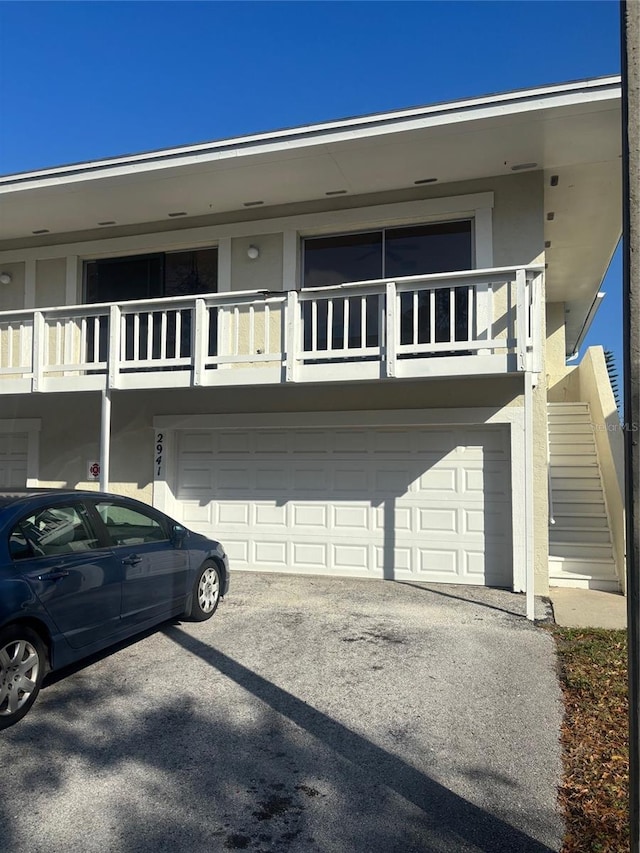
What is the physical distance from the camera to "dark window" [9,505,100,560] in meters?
4.18

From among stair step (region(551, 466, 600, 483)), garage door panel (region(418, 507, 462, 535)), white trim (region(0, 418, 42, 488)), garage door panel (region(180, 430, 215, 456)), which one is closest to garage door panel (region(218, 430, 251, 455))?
garage door panel (region(180, 430, 215, 456))

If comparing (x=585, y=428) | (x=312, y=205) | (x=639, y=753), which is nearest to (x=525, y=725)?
(x=639, y=753)

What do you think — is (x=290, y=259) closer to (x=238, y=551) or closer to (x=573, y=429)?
(x=238, y=551)

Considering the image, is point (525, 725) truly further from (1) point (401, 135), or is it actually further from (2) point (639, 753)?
(1) point (401, 135)

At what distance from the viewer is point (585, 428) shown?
11.1m

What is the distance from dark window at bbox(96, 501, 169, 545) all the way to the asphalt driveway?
98 centimetres

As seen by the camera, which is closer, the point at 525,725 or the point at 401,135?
the point at 525,725

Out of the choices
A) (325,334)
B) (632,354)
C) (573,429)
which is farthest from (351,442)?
(632,354)

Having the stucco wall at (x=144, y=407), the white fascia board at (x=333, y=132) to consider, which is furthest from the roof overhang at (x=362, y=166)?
the stucco wall at (x=144, y=407)

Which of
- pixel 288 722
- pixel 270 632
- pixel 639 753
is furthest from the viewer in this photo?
pixel 270 632

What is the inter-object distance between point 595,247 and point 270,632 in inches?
368

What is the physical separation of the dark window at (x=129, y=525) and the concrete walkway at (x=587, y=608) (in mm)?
4243

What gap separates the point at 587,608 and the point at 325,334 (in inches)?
185

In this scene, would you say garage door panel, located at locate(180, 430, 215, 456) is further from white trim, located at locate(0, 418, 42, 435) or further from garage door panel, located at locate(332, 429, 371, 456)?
white trim, located at locate(0, 418, 42, 435)
